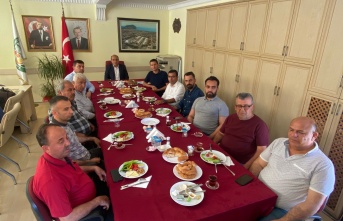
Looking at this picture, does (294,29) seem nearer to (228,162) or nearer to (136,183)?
(228,162)

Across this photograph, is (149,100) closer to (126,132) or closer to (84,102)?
(84,102)

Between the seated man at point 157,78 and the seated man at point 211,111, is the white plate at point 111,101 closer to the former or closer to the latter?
the seated man at point 211,111

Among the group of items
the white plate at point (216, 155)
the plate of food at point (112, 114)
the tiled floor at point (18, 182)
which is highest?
the plate of food at point (112, 114)

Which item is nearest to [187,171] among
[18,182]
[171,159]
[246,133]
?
[171,159]

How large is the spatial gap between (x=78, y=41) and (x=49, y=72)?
1.01 meters

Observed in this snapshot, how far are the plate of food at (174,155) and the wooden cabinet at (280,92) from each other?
170cm

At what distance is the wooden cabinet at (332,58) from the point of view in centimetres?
199

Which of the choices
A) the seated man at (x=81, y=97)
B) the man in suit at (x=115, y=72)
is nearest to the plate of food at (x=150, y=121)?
the seated man at (x=81, y=97)

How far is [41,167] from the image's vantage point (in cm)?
120

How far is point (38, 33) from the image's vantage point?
15.1 ft

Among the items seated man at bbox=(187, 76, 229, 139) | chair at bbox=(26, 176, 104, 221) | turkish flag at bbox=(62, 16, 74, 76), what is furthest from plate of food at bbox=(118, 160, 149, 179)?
turkish flag at bbox=(62, 16, 74, 76)

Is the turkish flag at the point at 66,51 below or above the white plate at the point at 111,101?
above

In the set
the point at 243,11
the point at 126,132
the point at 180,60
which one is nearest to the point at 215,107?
the point at 126,132

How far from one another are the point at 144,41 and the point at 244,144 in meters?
4.49
